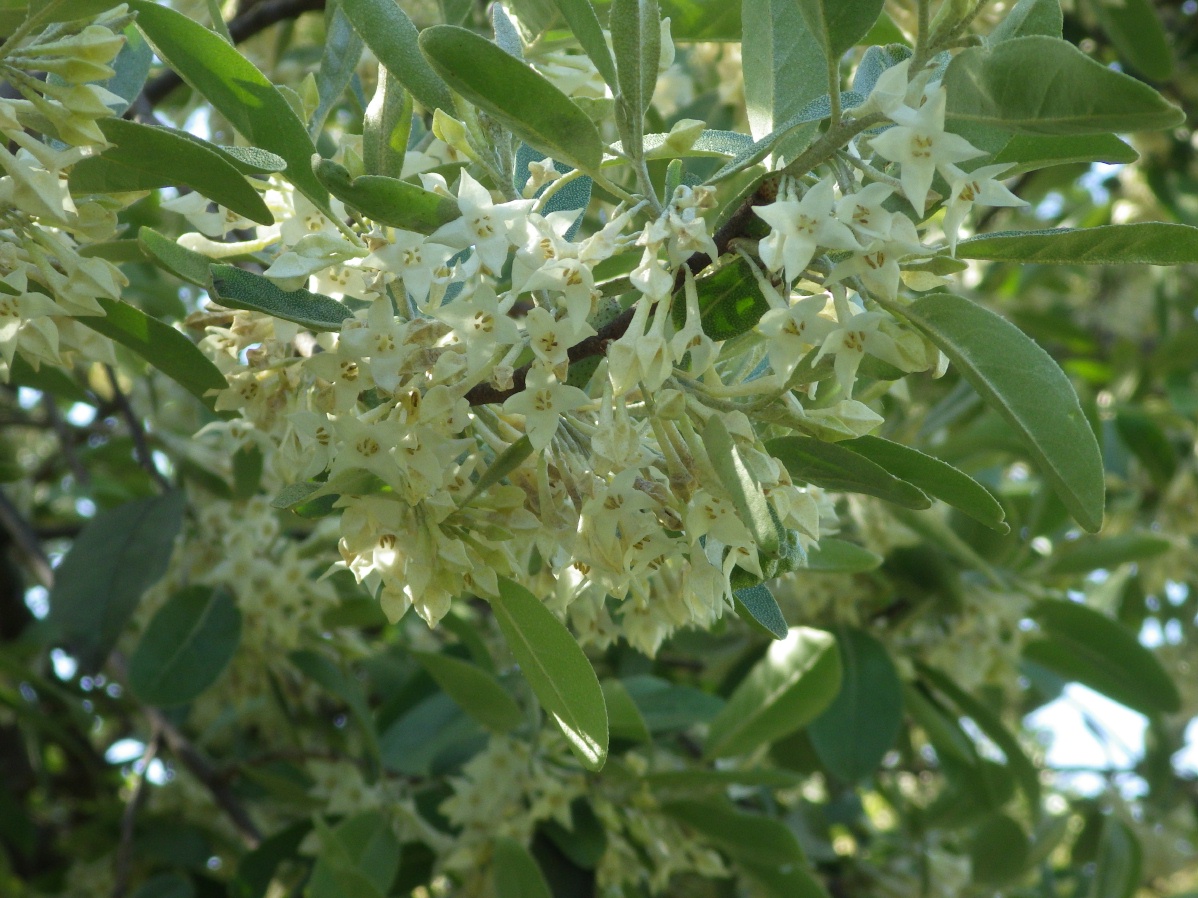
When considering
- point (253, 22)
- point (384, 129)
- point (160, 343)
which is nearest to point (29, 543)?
point (253, 22)

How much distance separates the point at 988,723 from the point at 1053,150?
199 centimetres

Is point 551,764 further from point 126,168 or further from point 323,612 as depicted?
point 126,168

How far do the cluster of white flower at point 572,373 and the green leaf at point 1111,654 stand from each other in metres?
1.77

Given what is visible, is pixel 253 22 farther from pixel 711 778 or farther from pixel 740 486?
pixel 740 486

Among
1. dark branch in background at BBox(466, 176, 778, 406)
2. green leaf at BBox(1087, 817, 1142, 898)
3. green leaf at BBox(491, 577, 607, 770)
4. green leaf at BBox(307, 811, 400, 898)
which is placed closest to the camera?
dark branch in background at BBox(466, 176, 778, 406)

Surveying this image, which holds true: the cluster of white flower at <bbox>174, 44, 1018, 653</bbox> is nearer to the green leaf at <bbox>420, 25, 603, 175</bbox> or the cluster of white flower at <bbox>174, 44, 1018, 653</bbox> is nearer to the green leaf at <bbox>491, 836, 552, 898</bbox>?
the green leaf at <bbox>420, 25, 603, 175</bbox>

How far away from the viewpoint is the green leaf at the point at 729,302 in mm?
1135

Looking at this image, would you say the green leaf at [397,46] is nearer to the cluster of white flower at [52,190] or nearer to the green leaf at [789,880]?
the cluster of white flower at [52,190]

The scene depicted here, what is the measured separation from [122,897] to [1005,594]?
2.14m

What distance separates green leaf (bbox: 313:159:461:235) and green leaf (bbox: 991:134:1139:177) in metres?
0.55

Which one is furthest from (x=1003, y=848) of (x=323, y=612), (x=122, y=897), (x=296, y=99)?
(x=296, y=99)

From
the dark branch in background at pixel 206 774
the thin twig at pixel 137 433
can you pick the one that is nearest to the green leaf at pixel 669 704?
the dark branch in background at pixel 206 774

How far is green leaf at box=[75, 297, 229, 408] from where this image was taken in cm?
136

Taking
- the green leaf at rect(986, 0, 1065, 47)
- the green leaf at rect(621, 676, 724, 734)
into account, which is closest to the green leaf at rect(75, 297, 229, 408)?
the green leaf at rect(986, 0, 1065, 47)
